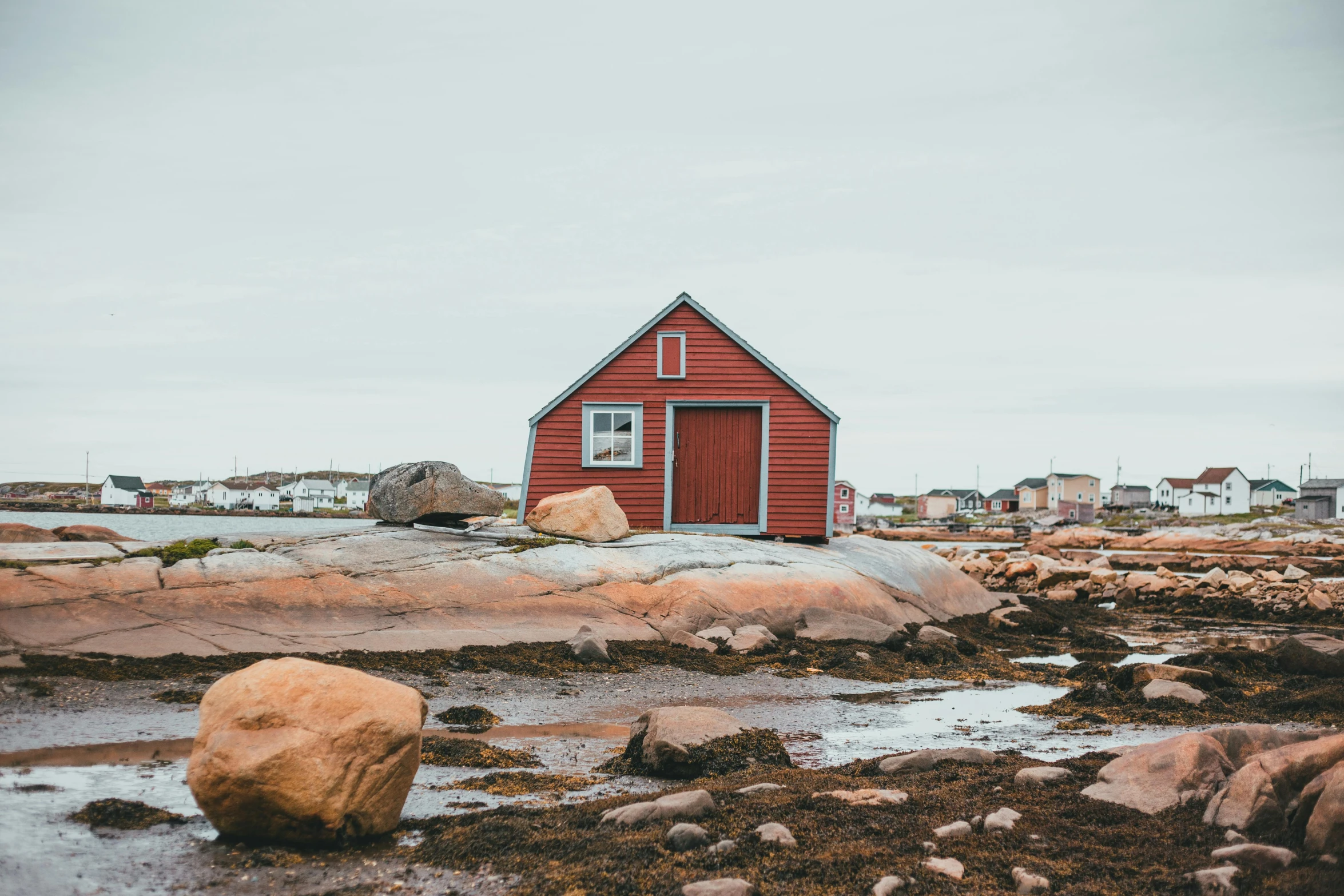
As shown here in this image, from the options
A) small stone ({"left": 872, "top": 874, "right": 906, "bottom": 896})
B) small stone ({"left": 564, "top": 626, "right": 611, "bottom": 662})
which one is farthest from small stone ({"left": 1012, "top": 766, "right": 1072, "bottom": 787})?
small stone ({"left": 564, "top": 626, "right": 611, "bottom": 662})

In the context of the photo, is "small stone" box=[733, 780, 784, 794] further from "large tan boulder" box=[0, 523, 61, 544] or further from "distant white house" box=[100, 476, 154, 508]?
"distant white house" box=[100, 476, 154, 508]

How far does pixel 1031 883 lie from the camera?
16.1 feet

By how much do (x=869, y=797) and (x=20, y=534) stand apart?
53.2ft

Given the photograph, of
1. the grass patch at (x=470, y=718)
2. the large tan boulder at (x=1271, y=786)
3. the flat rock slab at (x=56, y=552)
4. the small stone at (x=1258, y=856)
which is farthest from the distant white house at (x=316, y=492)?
the small stone at (x=1258, y=856)

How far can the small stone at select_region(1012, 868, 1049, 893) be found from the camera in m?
4.88

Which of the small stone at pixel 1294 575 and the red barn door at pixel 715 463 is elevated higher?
the red barn door at pixel 715 463

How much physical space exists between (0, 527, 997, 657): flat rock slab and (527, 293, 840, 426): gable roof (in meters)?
3.65

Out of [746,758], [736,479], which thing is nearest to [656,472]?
[736,479]

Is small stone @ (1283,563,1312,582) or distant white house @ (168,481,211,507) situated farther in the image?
distant white house @ (168,481,211,507)

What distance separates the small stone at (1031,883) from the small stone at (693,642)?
9.43m

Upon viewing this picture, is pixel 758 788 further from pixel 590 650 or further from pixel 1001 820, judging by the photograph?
pixel 590 650

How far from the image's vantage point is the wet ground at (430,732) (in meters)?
5.57

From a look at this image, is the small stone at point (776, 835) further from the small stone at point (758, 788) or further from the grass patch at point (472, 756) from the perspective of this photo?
the grass patch at point (472, 756)

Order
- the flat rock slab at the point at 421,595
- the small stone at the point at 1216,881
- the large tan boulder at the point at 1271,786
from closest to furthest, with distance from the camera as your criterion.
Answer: the small stone at the point at 1216,881, the large tan boulder at the point at 1271,786, the flat rock slab at the point at 421,595
